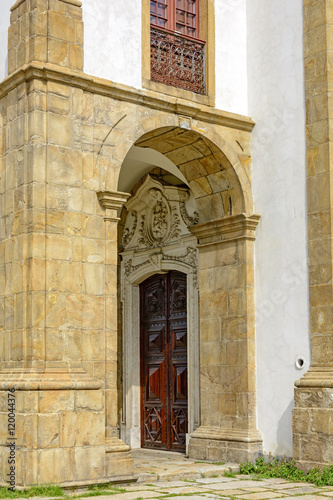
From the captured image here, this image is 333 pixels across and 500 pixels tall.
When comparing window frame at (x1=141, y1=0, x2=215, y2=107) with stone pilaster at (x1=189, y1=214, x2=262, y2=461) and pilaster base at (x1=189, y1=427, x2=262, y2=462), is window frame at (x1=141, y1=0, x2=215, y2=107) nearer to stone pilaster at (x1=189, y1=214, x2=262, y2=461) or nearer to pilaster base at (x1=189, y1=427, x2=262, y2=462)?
stone pilaster at (x1=189, y1=214, x2=262, y2=461)

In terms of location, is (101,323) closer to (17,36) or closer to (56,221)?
(56,221)

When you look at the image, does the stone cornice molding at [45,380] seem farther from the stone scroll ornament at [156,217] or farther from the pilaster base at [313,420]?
the stone scroll ornament at [156,217]

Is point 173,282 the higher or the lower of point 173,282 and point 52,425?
the higher

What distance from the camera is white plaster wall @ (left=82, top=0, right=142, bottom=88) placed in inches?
320

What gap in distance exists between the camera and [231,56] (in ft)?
31.2

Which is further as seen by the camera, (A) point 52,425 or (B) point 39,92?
(B) point 39,92

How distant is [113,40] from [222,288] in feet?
10.0

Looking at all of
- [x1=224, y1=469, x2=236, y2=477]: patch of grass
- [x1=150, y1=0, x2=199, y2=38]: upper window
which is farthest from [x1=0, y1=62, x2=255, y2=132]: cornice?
[x1=224, y1=469, x2=236, y2=477]: patch of grass

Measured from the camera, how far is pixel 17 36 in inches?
312

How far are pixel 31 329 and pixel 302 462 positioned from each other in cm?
311

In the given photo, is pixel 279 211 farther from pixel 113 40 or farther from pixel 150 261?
pixel 113 40

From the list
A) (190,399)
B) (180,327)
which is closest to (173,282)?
(180,327)

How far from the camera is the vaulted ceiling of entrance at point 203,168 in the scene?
30.2 ft

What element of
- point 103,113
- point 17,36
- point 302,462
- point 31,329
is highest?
point 17,36
